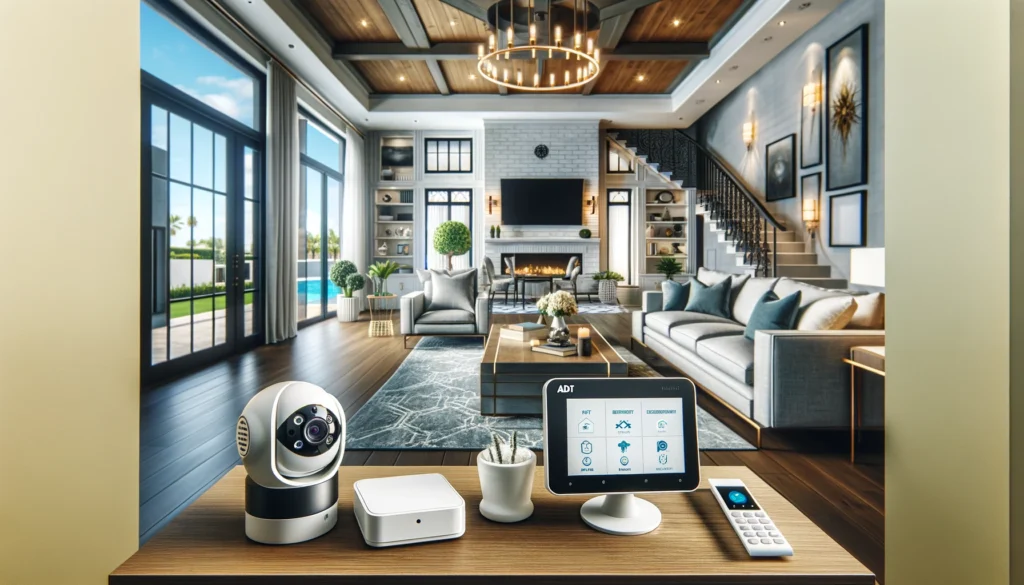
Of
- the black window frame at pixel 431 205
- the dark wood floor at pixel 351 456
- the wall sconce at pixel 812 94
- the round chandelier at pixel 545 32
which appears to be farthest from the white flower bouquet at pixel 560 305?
the black window frame at pixel 431 205

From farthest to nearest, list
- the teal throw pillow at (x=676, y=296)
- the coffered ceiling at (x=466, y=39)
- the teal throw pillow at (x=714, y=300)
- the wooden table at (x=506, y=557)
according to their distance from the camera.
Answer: the coffered ceiling at (x=466, y=39) < the teal throw pillow at (x=676, y=296) < the teal throw pillow at (x=714, y=300) < the wooden table at (x=506, y=557)

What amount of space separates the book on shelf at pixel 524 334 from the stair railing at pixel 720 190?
12.0 ft

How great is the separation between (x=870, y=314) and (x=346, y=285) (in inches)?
261

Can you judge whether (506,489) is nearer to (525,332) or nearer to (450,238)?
(525,332)

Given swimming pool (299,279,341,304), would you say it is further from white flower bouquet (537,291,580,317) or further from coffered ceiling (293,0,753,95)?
white flower bouquet (537,291,580,317)

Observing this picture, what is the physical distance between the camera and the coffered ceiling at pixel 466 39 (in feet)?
19.9

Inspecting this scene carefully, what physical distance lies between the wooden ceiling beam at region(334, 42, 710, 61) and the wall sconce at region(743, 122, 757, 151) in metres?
1.68

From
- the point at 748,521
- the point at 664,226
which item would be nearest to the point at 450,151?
the point at 664,226

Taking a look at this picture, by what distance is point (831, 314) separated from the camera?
9.97 ft

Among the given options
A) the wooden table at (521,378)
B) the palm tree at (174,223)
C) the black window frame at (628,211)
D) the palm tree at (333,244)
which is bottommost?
the wooden table at (521,378)

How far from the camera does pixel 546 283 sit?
34.1ft

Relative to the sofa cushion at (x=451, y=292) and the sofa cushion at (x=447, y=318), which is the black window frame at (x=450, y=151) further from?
the sofa cushion at (x=447, y=318)
